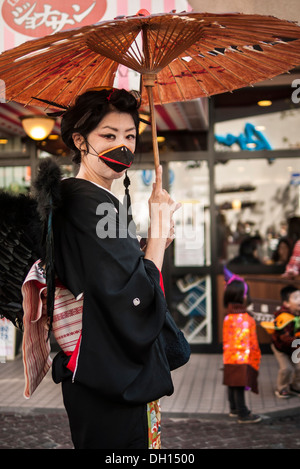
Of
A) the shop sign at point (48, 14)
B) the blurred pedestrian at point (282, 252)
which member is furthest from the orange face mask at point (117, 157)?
the blurred pedestrian at point (282, 252)

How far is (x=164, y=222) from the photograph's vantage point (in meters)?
2.51

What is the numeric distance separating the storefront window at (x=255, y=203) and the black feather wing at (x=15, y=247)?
679 centimetres

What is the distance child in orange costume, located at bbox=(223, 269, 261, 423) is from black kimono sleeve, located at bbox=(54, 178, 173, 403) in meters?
3.81

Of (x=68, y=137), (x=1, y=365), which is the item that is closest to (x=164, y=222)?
(x=68, y=137)

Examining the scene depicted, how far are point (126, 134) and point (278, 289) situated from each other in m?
6.82

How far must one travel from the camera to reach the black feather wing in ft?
8.60

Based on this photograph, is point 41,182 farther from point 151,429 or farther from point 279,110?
point 279,110

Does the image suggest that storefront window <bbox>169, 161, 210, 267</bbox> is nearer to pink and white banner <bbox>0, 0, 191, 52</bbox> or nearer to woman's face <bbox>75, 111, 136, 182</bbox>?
pink and white banner <bbox>0, 0, 191, 52</bbox>

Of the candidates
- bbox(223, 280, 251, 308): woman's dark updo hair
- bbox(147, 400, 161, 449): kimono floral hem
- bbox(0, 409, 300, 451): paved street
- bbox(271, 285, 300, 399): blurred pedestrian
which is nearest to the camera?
bbox(147, 400, 161, 449): kimono floral hem

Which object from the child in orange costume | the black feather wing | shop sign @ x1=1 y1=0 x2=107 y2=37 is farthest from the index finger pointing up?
shop sign @ x1=1 y1=0 x2=107 y2=37

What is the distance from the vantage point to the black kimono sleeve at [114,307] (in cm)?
221

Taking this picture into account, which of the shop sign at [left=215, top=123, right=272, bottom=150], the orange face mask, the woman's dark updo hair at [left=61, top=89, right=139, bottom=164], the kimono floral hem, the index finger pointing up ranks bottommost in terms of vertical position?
the kimono floral hem

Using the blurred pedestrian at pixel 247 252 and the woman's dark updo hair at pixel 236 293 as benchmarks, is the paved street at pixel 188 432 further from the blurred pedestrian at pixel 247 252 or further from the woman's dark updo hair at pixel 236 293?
the blurred pedestrian at pixel 247 252

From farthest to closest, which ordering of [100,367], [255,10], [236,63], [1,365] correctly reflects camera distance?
1. [1,365]
2. [255,10]
3. [236,63]
4. [100,367]
